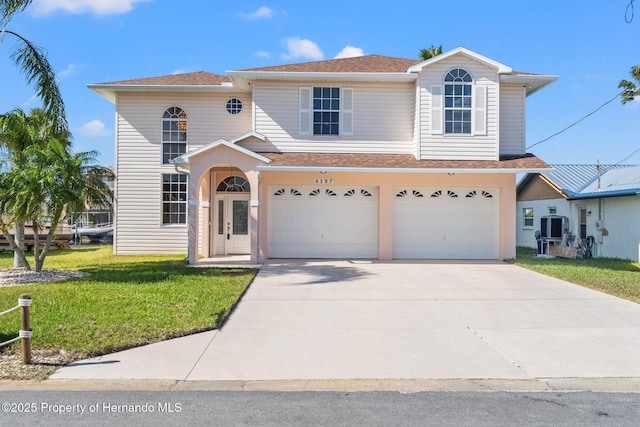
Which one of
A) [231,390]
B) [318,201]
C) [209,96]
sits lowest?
[231,390]

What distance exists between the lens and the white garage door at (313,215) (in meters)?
17.2

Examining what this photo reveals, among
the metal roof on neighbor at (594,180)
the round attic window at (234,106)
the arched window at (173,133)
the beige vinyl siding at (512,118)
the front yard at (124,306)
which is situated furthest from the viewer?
the arched window at (173,133)

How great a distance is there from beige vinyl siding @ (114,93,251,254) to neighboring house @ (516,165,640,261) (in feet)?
41.8

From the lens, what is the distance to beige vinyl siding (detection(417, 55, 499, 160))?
16.7 metres

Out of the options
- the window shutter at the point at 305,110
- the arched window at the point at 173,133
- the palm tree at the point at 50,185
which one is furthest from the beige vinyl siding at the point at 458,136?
the palm tree at the point at 50,185

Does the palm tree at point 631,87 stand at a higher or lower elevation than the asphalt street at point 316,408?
higher

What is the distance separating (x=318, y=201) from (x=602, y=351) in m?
11.4

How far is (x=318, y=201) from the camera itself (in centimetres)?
1723

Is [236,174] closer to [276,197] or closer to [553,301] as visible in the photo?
[276,197]

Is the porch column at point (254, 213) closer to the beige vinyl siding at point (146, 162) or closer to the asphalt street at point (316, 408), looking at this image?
the beige vinyl siding at point (146, 162)

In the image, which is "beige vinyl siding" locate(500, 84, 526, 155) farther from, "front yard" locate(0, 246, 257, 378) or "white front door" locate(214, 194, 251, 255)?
"front yard" locate(0, 246, 257, 378)

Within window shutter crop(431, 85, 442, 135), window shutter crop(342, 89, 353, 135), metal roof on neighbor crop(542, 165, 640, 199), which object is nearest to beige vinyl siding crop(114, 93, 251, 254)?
window shutter crop(342, 89, 353, 135)

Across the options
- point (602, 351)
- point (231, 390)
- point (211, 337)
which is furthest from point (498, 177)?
point (231, 390)

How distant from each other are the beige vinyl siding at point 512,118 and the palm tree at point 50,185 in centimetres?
1318
